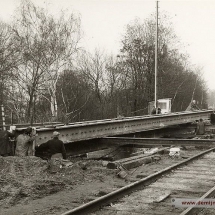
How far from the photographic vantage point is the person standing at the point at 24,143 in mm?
11383

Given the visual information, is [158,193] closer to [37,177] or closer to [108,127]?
[37,177]

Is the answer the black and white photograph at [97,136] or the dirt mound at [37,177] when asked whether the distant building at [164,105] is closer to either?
the black and white photograph at [97,136]

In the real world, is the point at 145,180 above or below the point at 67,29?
below

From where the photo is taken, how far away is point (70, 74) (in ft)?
110

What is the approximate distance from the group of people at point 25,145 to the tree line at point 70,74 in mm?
10277

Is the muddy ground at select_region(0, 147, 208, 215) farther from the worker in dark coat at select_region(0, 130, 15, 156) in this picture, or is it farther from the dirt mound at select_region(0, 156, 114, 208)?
the worker in dark coat at select_region(0, 130, 15, 156)

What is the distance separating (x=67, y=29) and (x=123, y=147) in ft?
52.9

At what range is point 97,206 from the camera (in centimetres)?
666

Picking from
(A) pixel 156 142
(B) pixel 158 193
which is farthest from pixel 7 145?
(A) pixel 156 142

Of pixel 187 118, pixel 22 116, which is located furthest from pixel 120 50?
pixel 187 118

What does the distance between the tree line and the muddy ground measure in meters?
12.3

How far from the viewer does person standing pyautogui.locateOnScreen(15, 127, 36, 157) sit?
1138 centimetres

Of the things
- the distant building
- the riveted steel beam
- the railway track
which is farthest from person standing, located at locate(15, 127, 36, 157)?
the distant building

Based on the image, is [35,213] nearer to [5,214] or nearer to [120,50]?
[5,214]
